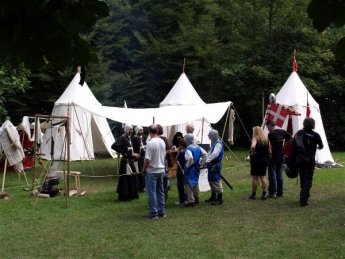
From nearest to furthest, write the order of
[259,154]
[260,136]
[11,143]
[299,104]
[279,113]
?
1. [260,136]
2. [259,154]
3. [11,143]
4. [279,113]
5. [299,104]

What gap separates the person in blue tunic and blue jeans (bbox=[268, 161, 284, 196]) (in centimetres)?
127

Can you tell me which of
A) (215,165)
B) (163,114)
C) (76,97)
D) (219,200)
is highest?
(76,97)

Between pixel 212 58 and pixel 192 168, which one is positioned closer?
pixel 192 168

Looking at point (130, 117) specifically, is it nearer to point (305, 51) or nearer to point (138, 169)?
point (138, 169)

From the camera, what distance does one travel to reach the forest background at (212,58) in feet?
73.2

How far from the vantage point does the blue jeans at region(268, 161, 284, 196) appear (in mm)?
9117

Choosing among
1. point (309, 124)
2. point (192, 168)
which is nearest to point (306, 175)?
point (309, 124)

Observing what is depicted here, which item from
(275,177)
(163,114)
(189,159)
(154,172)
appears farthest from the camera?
(163,114)

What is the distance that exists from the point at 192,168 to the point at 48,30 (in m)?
6.98

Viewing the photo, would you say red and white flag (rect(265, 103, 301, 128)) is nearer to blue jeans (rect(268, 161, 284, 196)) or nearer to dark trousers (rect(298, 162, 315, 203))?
blue jeans (rect(268, 161, 284, 196))

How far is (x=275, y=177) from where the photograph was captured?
9.31 metres

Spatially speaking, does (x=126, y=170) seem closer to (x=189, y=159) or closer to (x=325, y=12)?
(x=189, y=159)

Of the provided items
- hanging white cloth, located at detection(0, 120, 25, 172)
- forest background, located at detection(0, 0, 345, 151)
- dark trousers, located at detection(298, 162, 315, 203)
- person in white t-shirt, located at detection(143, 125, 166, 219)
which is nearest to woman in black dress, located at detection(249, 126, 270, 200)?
dark trousers, located at detection(298, 162, 315, 203)

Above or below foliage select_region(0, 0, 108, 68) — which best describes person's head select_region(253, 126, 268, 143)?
below
